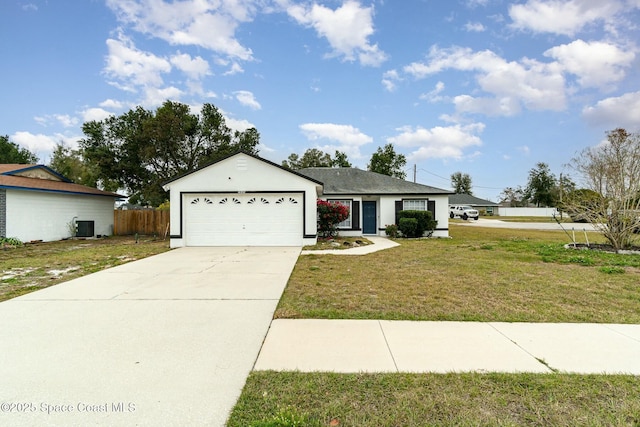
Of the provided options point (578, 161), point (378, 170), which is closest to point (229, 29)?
point (578, 161)

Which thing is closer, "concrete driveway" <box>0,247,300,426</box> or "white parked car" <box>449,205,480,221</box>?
"concrete driveway" <box>0,247,300,426</box>

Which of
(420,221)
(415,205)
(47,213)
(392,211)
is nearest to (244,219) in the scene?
(392,211)

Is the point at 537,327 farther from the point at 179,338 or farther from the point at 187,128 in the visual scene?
the point at 187,128

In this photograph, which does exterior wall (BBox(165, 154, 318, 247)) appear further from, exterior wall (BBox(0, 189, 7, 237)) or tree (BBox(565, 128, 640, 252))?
tree (BBox(565, 128, 640, 252))

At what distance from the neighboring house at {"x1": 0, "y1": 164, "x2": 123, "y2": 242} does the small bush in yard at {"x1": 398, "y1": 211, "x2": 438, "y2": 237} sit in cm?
1757

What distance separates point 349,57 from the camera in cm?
1484

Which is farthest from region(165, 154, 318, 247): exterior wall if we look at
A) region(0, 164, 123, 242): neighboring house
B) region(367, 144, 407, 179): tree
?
region(367, 144, 407, 179): tree

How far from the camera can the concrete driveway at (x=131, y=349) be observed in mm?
2410

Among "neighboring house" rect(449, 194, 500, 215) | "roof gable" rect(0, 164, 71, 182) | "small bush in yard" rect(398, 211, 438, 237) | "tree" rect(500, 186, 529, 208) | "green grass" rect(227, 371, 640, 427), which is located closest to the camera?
"green grass" rect(227, 371, 640, 427)

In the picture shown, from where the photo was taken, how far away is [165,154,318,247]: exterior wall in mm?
13219

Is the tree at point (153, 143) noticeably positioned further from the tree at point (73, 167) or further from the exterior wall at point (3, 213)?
the exterior wall at point (3, 213)

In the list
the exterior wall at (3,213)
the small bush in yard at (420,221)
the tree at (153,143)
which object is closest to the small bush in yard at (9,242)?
the exterior wall at (3,213)

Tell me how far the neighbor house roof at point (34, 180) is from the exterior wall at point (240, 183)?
23.3 feet

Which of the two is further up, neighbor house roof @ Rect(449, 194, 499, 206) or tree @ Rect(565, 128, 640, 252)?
neighbor house roof @ Rect(449, 194, 499, 206)
